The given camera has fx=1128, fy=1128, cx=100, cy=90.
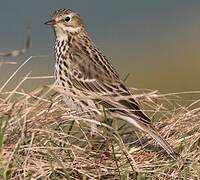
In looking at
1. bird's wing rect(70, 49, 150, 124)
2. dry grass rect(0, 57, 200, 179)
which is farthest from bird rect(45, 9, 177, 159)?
dry grass rect(0, 57, 200, 179)

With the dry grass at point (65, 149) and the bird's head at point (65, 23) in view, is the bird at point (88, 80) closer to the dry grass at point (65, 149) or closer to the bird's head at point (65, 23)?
the bird's head at point (65, 23)

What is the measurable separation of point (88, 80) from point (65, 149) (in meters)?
1.59

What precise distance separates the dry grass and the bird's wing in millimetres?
173

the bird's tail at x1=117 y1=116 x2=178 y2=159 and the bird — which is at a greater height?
the bird

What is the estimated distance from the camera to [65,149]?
7742mm

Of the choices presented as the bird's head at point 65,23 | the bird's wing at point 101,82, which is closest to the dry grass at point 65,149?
the bird's wing at point 101,82

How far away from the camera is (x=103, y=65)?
30.8ft

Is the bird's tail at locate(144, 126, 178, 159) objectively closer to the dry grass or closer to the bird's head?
the dry grass

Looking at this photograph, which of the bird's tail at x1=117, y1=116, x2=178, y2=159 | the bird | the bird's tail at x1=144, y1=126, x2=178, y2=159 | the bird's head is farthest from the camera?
the bird's head

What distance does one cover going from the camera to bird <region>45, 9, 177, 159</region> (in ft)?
27.9

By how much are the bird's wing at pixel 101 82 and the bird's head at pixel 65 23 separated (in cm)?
36

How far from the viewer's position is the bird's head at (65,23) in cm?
988

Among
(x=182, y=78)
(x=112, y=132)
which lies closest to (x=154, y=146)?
(x=112, y=132)

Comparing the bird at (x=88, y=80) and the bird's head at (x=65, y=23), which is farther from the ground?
the bird's head at (x=65, y=23)
